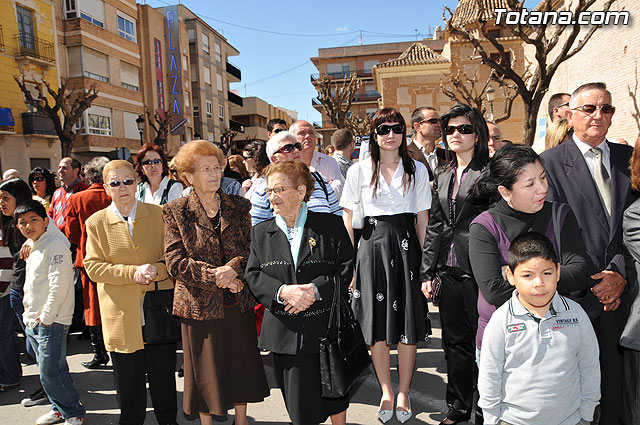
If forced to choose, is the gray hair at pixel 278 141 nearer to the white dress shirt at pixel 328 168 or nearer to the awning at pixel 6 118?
the white dress shirt at pixel 328 168

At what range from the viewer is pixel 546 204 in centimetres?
275

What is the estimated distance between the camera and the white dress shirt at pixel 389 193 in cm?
380

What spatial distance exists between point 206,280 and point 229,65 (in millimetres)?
47768

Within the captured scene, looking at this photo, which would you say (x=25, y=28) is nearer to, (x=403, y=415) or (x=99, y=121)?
(x=99, y=121)

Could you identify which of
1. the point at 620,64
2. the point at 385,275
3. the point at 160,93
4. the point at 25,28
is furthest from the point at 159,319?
the point at 160,93

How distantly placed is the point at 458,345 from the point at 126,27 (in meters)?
33.6

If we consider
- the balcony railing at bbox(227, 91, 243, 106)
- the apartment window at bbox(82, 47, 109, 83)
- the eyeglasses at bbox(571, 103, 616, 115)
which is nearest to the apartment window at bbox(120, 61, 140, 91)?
the apartment window at bbox(82, 47, 109, 83)

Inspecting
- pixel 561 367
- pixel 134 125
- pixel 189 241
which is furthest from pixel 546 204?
pixel 134 125

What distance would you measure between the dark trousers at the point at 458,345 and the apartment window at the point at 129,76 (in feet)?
102

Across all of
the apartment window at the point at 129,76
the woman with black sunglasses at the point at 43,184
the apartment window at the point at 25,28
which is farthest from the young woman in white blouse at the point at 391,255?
the apartment window at the point at 129,76

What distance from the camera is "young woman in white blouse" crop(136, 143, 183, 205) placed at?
16.0 feet

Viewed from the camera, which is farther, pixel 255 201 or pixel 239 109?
pixel 239 109

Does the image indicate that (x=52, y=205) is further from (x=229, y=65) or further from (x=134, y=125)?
(x=229, y=65)

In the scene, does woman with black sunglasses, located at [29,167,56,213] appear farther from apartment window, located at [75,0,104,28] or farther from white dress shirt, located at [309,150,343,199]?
apartment window, located at [75,0,104,28]
